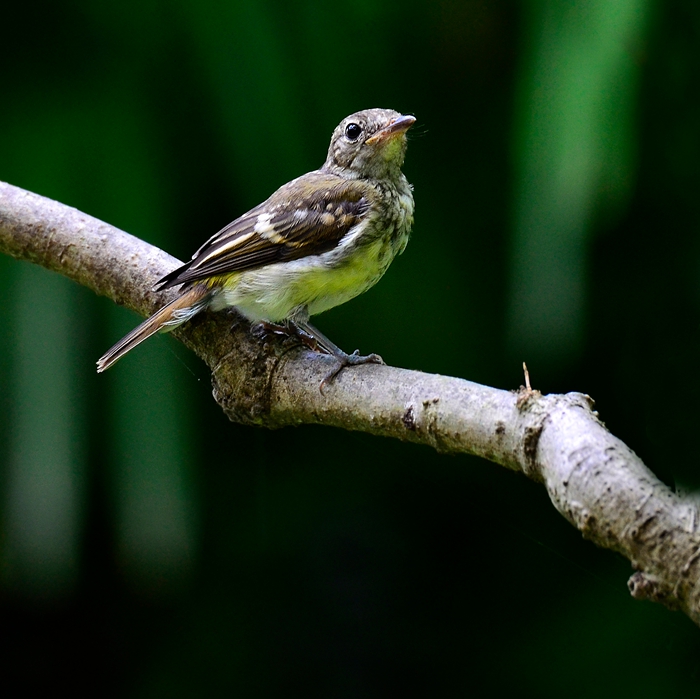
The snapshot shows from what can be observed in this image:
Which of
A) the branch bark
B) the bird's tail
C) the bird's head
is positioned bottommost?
the branch bark

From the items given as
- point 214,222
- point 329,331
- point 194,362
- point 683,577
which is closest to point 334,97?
point 214,222

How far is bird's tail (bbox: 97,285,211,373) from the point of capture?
6.31 feet

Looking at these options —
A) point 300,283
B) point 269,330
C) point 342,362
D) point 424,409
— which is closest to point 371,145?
point 300,283

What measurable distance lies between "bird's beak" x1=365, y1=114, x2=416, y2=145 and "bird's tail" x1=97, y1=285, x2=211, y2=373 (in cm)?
66

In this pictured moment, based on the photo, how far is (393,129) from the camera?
7.25ft

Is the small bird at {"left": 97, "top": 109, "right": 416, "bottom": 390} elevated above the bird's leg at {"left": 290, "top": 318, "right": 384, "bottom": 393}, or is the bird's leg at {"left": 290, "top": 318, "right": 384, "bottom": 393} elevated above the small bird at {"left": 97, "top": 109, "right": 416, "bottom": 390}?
the small bird at {"left": 97, "top": 109, "right": 416, "bottom": 390}

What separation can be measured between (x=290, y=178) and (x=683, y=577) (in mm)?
1943

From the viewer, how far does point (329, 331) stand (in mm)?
2766

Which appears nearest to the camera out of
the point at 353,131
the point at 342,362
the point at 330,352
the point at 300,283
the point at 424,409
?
the point at 424,409

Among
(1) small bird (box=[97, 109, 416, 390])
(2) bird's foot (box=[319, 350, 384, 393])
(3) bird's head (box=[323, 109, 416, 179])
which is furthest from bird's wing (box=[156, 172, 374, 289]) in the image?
(2) bird's foot (box=[319, 350, 384, 393])

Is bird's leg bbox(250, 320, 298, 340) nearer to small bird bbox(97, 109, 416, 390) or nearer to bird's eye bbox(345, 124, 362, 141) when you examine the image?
small bird bbox(97, 109, 416, 390)

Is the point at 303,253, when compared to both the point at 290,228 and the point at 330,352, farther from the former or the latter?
the point at 330,352

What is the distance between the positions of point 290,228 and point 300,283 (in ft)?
0.55

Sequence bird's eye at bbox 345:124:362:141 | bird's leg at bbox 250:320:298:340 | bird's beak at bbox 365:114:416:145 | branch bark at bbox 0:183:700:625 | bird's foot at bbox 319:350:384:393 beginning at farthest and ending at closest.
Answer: bird's eye at bbox 345:124:362:141 → bird's beak at bbox 365:114:416:145 → bird's leg at bbox 250:320:298:340 → bird's foot at bbox 319:350:384:393 → branch bark at bbox 0:183:700:625
